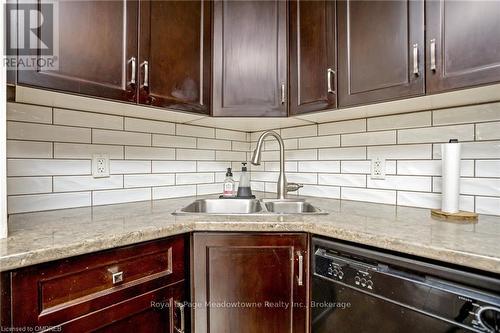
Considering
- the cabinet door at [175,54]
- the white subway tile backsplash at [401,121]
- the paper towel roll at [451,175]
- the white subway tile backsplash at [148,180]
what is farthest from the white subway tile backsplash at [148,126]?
the paper towel roll at [451,175]

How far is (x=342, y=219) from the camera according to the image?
3.35ft

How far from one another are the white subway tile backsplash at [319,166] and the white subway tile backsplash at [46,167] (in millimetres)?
1213

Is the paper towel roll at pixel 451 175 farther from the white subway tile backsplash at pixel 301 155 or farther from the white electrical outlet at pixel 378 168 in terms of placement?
the white subway tile backsplash at pixel 301 155

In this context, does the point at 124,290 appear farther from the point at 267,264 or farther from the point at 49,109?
the point at 49,109

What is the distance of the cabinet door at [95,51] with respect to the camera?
35.9 inches

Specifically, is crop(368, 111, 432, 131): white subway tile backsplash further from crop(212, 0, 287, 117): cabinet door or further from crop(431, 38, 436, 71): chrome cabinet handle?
crop(212, 0, 287, 117): cabinet door

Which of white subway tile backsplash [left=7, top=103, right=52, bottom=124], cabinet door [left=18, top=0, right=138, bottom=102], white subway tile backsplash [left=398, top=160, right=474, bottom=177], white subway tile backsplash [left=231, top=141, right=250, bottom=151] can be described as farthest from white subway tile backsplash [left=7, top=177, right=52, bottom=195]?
white subway tile backsplash [left=398, top=160, right=474, bottom=177]

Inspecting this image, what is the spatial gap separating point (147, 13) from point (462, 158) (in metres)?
1.49

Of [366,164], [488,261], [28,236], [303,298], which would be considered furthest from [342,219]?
[28,236]

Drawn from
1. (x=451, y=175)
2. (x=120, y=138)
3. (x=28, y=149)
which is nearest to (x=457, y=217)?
(x=451, y=175)

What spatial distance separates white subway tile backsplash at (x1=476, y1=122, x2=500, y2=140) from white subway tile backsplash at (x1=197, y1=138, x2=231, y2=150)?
136cm

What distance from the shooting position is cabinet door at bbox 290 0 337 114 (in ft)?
3.91

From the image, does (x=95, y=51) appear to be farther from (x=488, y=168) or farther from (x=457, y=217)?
(x=488, y=168)

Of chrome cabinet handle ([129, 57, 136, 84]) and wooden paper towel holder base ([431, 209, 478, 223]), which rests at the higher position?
chrome cabinet handle ([129, 57, 136, 84])
